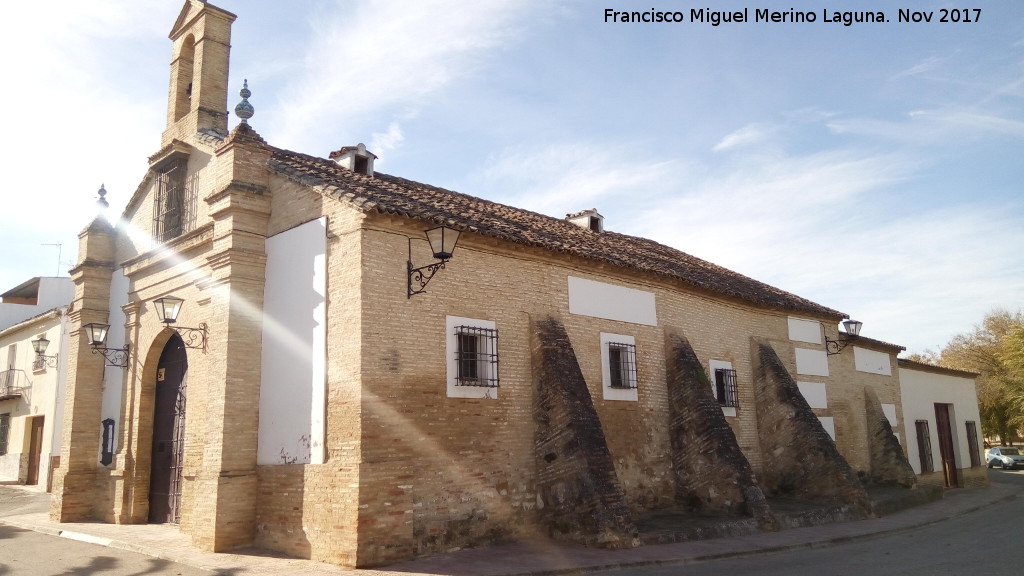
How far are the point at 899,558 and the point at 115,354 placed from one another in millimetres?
13682

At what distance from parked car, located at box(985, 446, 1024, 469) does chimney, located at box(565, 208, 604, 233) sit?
27424mm

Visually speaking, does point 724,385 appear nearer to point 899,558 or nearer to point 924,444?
point 899,558

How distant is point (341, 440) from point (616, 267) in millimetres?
6298

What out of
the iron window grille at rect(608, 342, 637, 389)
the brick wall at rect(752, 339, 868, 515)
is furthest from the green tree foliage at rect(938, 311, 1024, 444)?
the iron window grille at rect(608, 342, 637, 389)

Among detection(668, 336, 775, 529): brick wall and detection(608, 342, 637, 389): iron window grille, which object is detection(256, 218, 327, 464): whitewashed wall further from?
detection(668, 336, 775, 529): brick wall

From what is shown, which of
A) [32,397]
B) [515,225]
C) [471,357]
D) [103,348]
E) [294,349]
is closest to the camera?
[294,349]

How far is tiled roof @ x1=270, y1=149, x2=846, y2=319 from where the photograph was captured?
10070 mm

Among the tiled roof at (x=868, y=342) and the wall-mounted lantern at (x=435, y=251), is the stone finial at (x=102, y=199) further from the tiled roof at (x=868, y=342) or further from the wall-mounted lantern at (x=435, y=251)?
the tiled roof at (x=868, y=342)

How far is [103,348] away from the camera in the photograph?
13656 mm

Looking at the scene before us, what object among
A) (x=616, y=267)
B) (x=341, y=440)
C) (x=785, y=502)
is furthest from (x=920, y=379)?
(x=341, y=440)

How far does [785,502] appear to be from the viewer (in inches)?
552

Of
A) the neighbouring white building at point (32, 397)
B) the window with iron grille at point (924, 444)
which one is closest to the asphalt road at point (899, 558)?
the window with iron grille at point (924, 444)

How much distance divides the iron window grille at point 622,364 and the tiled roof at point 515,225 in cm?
150

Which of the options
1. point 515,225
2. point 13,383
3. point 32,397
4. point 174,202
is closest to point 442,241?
point 515,225
